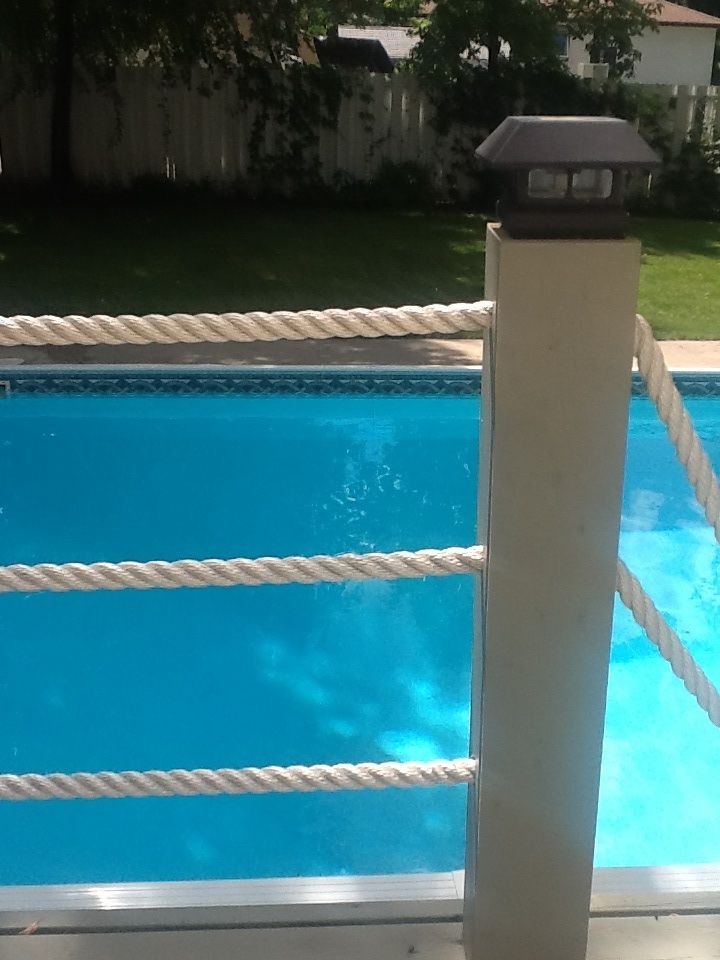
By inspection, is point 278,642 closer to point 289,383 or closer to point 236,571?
point 289,383

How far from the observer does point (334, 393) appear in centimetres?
496

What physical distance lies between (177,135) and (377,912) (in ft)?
31.2

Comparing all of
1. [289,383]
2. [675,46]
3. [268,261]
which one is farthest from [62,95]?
[675,46]

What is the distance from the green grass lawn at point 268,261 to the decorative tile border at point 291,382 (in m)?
1.03

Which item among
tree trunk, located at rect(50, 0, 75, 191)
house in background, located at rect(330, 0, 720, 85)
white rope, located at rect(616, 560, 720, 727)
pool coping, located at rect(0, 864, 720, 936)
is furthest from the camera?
house in background, located at rect(330, 0, 720, 85)

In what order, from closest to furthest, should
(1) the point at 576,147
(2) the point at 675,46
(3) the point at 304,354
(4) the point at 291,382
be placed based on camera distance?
(1) the point at 576,147 < (4) the point at 291,382 < (3) the point at 304,354 < (2) the point at 675,46

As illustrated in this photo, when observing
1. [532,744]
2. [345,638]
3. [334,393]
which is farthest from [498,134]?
[334,393]

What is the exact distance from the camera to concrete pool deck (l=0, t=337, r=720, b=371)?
16.4ft

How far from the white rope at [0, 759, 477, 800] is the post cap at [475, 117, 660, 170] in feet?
2.36

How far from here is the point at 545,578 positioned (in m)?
1.06

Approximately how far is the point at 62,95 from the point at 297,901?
894 cm

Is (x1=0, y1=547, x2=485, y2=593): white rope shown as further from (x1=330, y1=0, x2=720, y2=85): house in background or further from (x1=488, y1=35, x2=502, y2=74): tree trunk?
(x1=330, y1=0, x2=720, y2=85): house in background

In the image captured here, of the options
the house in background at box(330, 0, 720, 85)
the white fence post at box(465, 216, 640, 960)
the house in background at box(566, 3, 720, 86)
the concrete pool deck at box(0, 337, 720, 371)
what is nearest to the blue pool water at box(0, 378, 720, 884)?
the concrete pool deck at box(0, 337, 720, 371)

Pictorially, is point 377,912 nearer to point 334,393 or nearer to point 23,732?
point 23,732
